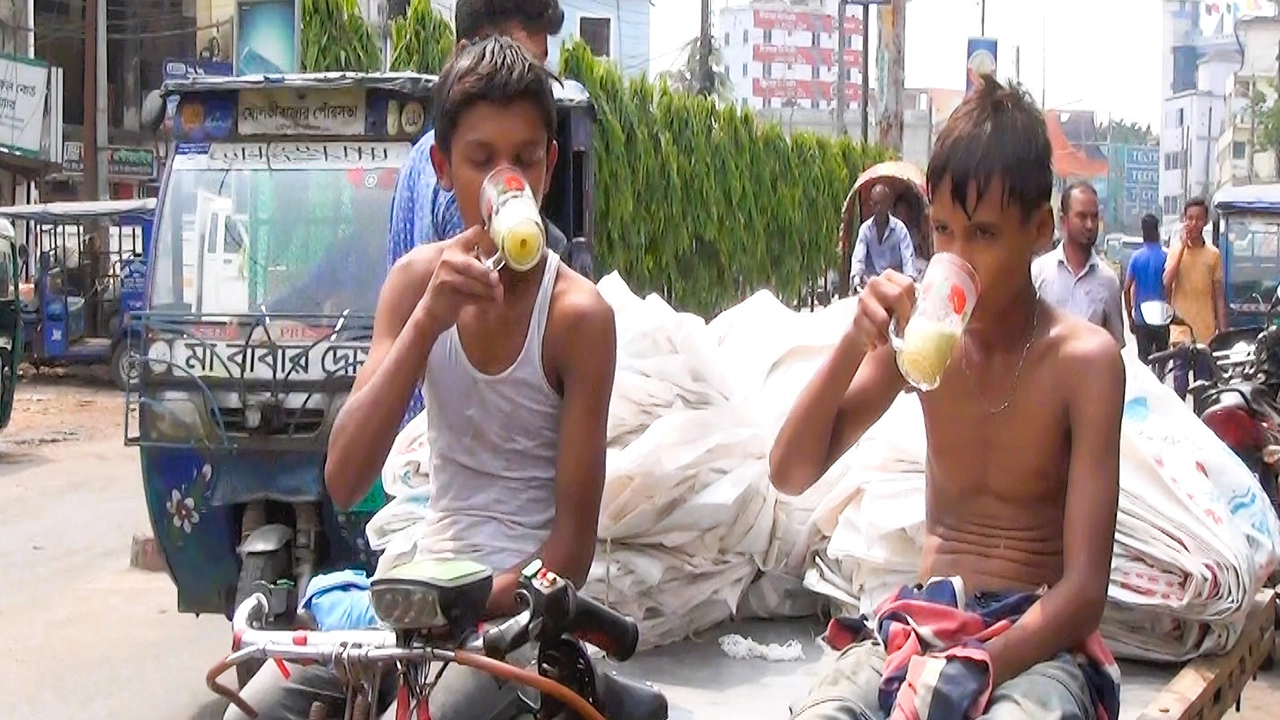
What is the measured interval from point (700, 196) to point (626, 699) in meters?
12.4

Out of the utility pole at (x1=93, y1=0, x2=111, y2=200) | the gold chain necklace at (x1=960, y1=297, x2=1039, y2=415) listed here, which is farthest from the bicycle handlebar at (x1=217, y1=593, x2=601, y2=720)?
the utility pole at (x1=93, y1=0, x2=111, y2=200)

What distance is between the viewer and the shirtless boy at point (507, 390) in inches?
91.6

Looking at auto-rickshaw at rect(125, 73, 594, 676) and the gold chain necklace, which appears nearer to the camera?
the gold chain necklace

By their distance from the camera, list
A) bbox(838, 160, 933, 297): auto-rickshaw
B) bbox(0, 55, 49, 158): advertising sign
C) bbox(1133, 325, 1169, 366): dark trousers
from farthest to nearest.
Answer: bbox(0, 55, 49, 158): advertising sign
bbox(1133, 325, 1169, 366): dark trousers
bbox(838, 160, 933, 297): auto-rickshaw

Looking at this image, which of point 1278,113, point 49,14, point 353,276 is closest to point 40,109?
point 49,14

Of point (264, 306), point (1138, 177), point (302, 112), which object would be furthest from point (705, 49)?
point (1138, 177)

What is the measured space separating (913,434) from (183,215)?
3.03m

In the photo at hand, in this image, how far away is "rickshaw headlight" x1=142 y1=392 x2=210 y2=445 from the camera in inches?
195

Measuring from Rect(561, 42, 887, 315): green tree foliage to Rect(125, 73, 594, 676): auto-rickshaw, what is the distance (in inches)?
232

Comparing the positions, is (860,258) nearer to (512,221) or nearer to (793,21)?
(512,221)

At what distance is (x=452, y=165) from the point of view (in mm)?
2383

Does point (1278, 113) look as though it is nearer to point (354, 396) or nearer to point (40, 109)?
point (40, 109)

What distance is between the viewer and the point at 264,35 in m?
12.7

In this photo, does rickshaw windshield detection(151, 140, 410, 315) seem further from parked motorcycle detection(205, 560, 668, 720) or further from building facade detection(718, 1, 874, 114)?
building facade detection(718, 1, 874, 114)
